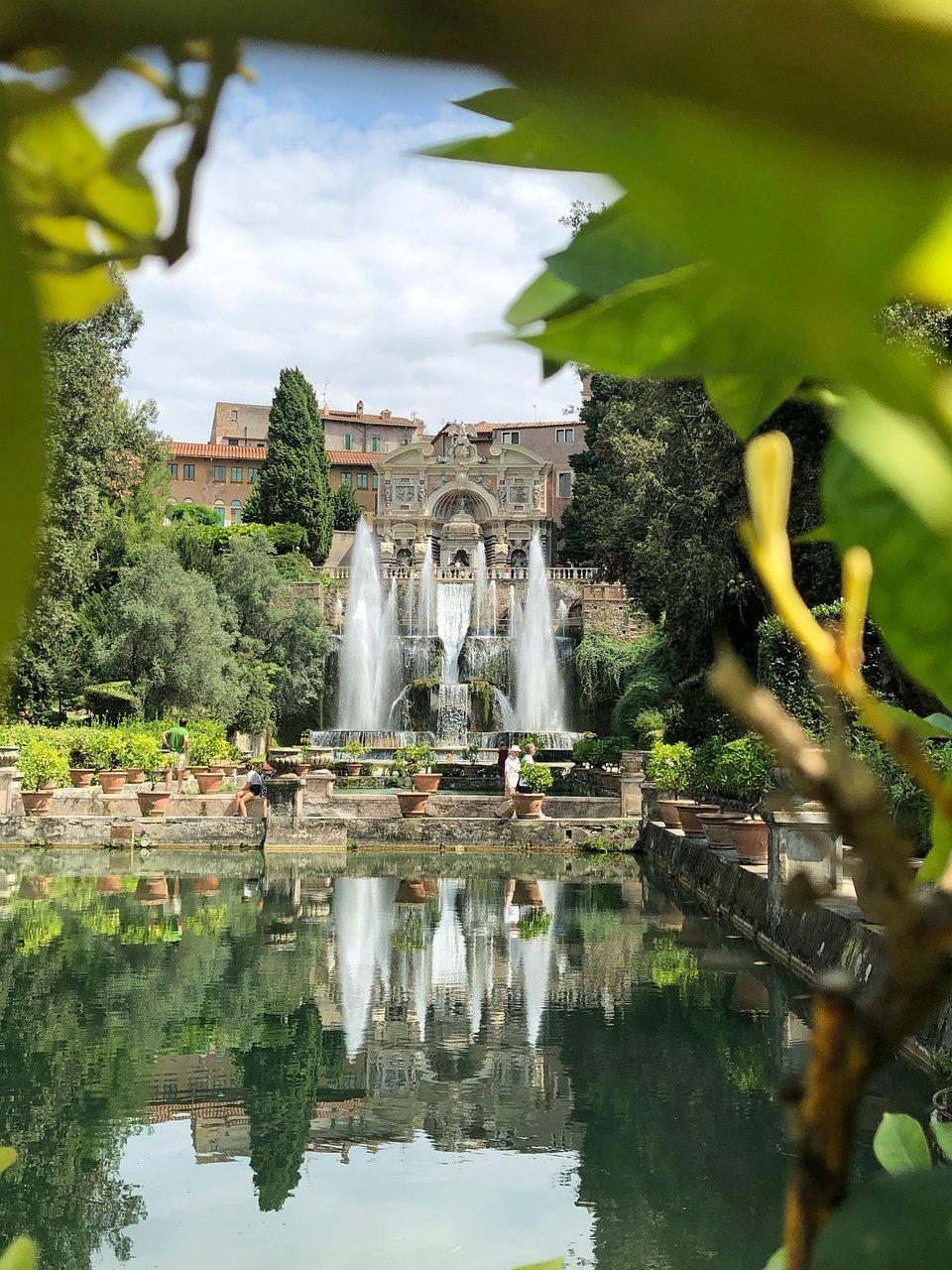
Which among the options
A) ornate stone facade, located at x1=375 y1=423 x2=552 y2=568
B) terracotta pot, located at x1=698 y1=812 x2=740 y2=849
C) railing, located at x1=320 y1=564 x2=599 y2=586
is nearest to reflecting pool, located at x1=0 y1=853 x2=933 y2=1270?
terracotta pot, located at x1=698 y1=812 x2=740 y2=849

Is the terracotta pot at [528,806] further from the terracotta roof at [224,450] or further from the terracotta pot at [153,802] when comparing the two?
the terracotta roof at [224,450]

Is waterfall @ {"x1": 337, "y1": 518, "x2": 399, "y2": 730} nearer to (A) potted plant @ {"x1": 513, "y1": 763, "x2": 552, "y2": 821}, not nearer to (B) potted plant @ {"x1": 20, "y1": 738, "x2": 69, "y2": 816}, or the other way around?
(B) potted plant @ {"x1": 20, "y1": 738, "x2": 69, "y2": 816}

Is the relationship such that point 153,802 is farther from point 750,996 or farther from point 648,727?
point 750,996

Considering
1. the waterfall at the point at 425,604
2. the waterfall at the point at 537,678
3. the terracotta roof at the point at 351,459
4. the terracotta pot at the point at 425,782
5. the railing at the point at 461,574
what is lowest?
the terracotta pot at the point at 425,782

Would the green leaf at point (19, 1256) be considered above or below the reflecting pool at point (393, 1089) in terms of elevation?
above

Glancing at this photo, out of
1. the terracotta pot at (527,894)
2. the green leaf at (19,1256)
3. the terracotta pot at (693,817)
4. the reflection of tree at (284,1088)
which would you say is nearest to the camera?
the green leaf at (19,1256)

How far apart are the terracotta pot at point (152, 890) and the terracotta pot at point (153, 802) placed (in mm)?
3569

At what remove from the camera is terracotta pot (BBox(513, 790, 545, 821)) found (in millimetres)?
16297

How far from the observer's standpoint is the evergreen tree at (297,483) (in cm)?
3803

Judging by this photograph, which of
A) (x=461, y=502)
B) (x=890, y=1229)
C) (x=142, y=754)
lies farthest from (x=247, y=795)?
(x=461, y=502)

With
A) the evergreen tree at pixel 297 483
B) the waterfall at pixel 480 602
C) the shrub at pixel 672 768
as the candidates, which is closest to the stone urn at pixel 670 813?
the shrub at pixel 672 768

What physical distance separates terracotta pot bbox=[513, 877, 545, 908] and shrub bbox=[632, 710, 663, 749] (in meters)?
8.84

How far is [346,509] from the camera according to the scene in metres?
51.6

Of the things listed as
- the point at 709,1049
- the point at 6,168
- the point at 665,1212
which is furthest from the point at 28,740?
the point at 6,168
